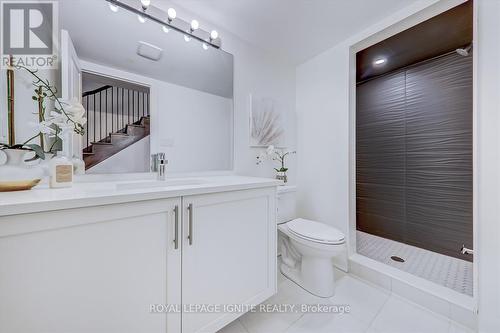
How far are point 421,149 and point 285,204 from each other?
1627mm

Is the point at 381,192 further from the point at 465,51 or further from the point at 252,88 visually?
the point at 252,88

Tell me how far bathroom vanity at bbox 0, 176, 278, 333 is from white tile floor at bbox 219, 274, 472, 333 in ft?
0.69

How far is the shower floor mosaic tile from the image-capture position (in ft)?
5.53

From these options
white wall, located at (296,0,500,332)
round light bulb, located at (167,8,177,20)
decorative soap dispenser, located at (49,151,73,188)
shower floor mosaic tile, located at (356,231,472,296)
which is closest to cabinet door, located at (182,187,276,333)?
decorative soap dispenser, located at (49,151,73,188)

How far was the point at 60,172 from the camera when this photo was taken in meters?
1.00

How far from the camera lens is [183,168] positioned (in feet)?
5.13

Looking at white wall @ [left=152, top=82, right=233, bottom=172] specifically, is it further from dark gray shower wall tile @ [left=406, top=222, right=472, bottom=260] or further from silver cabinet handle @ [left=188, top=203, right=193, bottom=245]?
dark gray shower wall tile @ [left=406, top=222, right=472, bottom=260]

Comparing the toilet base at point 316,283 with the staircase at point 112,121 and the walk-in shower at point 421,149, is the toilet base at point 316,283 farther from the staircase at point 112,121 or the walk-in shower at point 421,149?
the staircase at point 112,121

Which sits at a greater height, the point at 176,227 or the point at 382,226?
the point at 176,227

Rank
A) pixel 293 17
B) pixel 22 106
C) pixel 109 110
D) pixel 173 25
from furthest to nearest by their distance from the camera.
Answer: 1. pixel 293 17
2. pixel 173 25
3. pixel 109 110
4. pixel 22 106

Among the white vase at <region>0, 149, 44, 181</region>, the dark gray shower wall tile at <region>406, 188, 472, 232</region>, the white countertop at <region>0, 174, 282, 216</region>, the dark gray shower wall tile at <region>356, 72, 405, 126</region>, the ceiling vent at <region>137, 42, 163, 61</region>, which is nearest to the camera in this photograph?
the white countertop at <region>0, 174, 282, 216</region>

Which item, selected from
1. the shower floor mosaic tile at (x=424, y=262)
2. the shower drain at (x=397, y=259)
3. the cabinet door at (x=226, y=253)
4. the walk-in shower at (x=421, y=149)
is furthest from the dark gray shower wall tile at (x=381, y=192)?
the cabinet door at (x=226, y=253)

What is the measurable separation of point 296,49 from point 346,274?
2182 mm

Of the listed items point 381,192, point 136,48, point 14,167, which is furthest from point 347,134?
point 14,167
